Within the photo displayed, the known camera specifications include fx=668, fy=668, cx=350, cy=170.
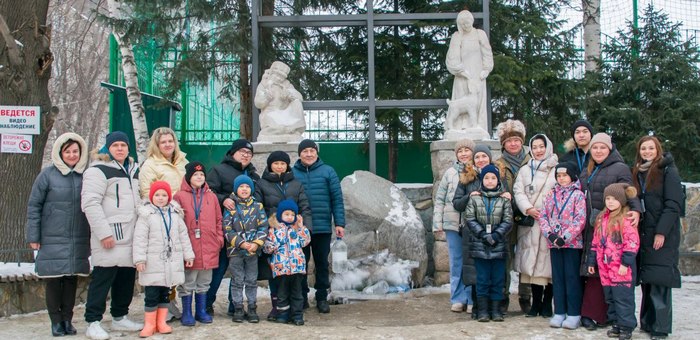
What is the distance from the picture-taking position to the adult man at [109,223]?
14.8 feet

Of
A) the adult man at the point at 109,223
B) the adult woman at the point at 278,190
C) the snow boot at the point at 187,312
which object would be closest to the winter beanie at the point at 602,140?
the adult woman at the point at 278,190

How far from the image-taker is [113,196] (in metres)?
4.65

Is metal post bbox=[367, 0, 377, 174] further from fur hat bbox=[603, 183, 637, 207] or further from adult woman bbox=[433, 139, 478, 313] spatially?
fur hat bbox=[603, 183, 637, 207]

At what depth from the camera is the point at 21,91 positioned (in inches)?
256

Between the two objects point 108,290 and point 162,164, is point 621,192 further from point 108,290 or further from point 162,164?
point 108,290

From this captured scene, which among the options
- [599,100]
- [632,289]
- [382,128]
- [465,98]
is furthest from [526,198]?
[382,128]

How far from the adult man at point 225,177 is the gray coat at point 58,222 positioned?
96 cm

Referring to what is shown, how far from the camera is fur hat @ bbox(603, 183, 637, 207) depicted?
4.46m

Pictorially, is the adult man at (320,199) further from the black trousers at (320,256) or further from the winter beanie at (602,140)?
the winter beanie at (602,140)

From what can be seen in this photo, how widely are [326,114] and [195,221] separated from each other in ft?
19.6

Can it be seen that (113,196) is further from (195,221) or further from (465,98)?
(465,98)

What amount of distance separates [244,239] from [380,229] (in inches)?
89.3

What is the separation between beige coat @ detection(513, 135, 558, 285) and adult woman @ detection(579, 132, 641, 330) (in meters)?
0.32

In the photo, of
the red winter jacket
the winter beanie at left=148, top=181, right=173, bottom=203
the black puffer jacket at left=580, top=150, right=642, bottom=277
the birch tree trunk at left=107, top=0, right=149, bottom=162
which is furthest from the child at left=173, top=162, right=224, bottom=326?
the birch tree trunk at left=107, top=0, right=149, bottom=162
